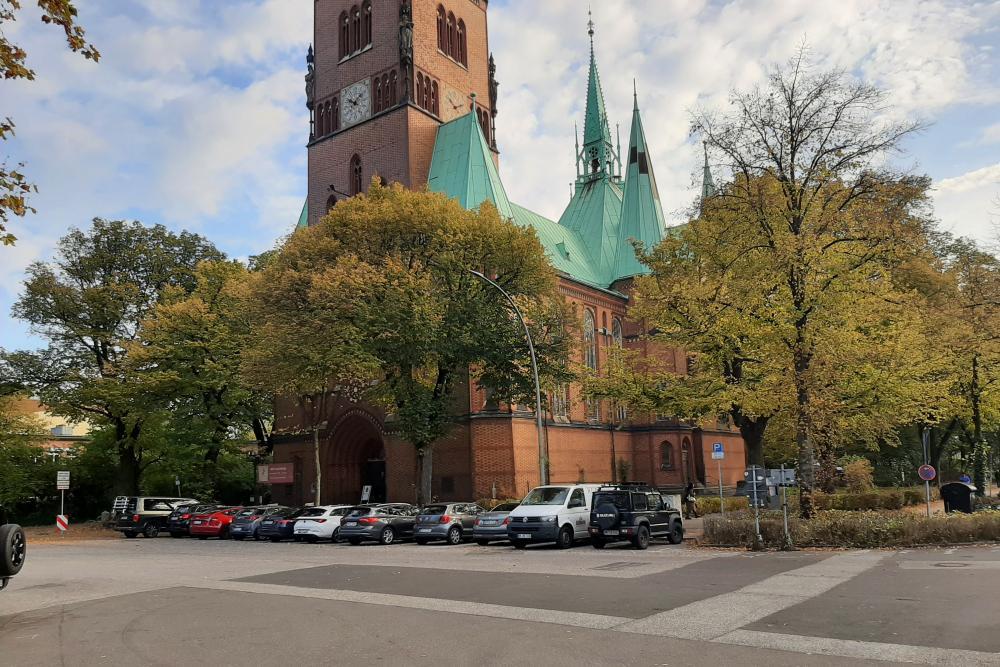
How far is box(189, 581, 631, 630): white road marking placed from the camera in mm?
9031

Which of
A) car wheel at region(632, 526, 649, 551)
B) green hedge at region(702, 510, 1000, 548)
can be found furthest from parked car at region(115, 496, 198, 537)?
green hedge at region(702, 510, 1000, 548)

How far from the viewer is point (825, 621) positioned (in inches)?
341

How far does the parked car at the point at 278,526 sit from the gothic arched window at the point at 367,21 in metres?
29.0

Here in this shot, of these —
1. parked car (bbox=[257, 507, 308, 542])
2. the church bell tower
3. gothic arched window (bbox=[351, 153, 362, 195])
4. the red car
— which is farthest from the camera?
gothic arched window (bbox=[351, 153, 362, 195])

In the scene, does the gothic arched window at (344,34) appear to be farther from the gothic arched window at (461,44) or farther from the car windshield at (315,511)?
the car windshield at (315,511)

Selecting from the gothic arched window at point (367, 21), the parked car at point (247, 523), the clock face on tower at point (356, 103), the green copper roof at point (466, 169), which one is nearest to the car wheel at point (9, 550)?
the parked car at point (247, 523)

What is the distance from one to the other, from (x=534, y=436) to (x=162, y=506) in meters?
16.6

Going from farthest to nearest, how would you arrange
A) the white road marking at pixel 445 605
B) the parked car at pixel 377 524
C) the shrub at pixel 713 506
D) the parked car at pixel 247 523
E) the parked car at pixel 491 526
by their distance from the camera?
the shrub at pixel 713 506 → the parked car at pixel 247 523 → the parked car at pixel 377 524 → the parked car at pixel 491 526 → the white road marking at pixel 445 605

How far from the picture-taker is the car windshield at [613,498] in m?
19.2

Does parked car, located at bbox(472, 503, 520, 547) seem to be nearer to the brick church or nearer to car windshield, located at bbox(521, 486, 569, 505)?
car windshield, located at bbox(521, 486, 569, 505)

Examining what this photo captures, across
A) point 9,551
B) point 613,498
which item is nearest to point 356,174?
point 613,498

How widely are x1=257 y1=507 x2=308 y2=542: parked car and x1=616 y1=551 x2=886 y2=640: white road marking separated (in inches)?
750

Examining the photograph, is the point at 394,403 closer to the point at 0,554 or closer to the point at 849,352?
the point at 849,352

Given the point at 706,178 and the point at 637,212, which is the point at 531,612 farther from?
the point at 637,212
